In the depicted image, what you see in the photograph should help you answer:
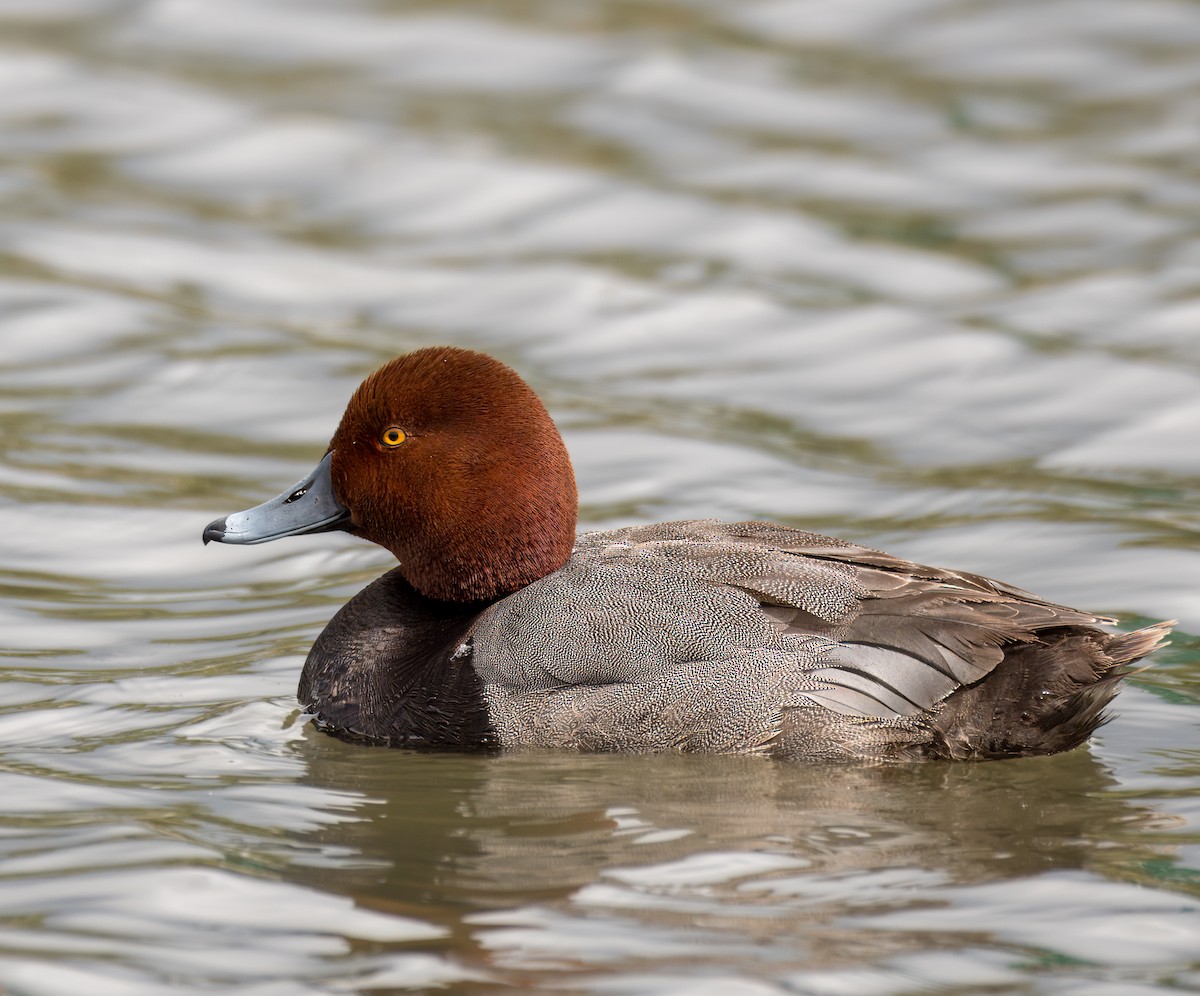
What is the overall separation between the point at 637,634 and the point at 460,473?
0.84 m

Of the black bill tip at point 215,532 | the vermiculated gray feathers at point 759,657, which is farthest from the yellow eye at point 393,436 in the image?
the vermiculated gray feathers at point 759,657

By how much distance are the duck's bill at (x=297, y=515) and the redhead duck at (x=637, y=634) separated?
176 mm

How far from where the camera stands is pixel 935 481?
849 centimetres

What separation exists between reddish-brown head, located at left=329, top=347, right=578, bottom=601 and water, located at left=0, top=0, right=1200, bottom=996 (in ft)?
2.14

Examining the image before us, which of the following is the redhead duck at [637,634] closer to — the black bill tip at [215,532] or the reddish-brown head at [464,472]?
the reddish-brown head at [464,472]

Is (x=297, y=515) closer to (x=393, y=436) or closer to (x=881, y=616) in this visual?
(x=393, y=436)

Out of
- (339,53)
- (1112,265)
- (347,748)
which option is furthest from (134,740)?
(339,53)

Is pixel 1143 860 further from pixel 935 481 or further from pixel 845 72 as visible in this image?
pixel 845 72

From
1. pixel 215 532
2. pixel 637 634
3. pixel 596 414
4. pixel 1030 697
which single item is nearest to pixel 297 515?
pixel 215 532

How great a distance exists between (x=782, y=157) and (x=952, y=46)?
6.89 ft

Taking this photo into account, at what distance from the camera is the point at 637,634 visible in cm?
552

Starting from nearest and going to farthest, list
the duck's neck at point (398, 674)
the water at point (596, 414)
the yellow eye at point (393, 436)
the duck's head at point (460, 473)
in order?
the water at point (596, 414) → the duck's neck at point (398, 674) → the duck's head at point (460, 473) → the yellow eye at point (393, 436)

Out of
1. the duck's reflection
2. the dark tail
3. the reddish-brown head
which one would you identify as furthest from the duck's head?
the dark tail

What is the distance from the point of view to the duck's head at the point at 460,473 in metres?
5.94
